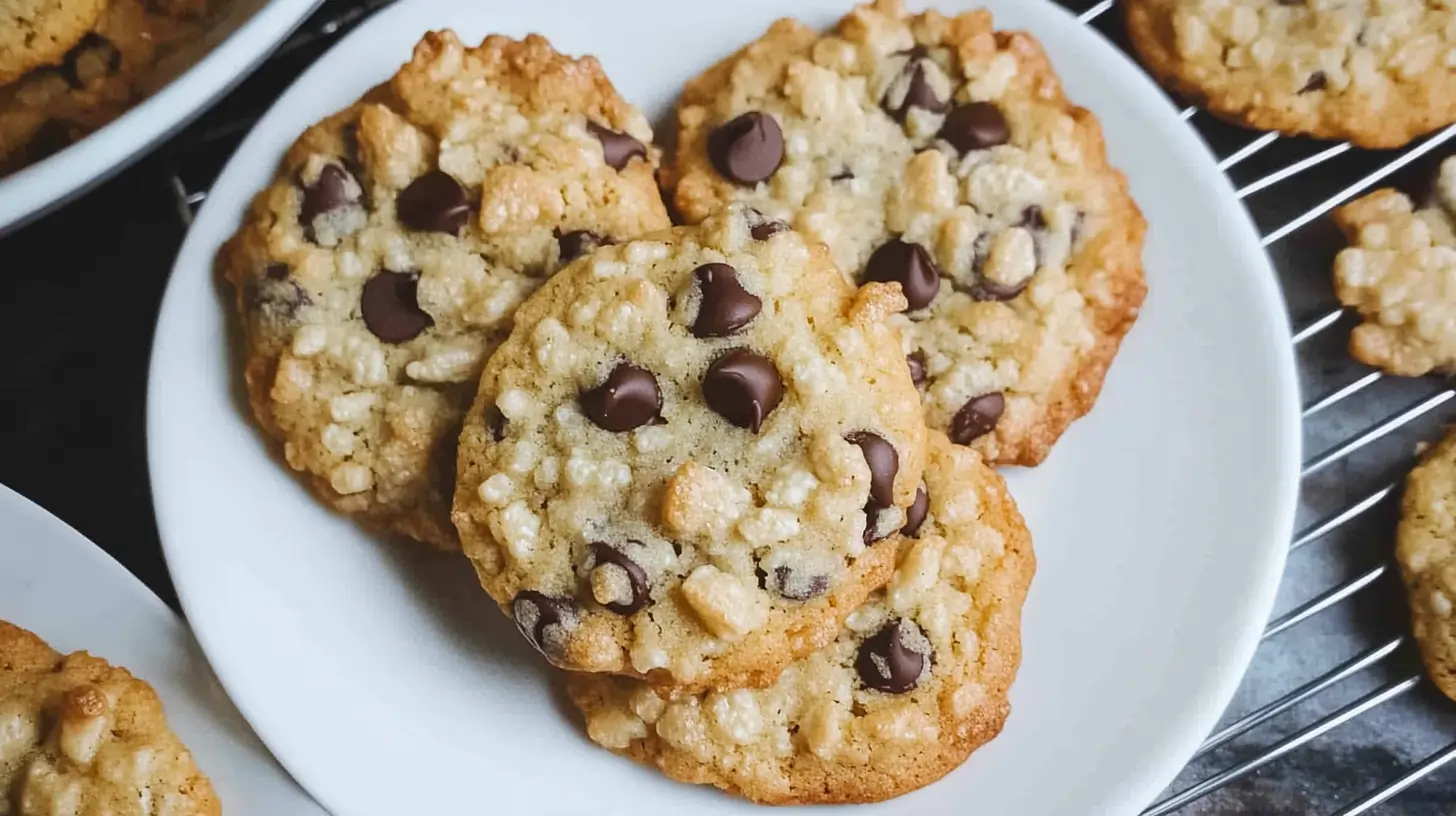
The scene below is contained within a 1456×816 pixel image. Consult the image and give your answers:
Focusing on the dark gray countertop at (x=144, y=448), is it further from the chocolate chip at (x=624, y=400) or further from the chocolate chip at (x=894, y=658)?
the chocolate chip at (x=624, y=400)

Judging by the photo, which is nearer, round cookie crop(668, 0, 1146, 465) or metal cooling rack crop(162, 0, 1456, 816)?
round cookie crop(668, 0, 1146, 465)

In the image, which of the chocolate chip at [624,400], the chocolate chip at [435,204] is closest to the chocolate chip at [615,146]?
the chocolate chip at [435,204]

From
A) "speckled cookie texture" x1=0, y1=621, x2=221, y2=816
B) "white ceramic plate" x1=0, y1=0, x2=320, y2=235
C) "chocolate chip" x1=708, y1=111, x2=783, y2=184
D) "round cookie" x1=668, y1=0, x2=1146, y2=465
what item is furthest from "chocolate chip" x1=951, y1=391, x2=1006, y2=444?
"speckled cookie texture" x1=0, y1=621, x2=221, y2=816

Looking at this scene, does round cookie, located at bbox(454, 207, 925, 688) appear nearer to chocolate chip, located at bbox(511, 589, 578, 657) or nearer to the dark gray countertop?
chocolate chip, located at bbox(511, 589, 578, 657)

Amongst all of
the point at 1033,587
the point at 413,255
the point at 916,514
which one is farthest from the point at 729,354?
the point at 1033,587

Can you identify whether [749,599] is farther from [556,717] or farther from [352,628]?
[352,628]

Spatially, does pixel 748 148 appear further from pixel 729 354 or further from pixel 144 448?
pixel 144 448
